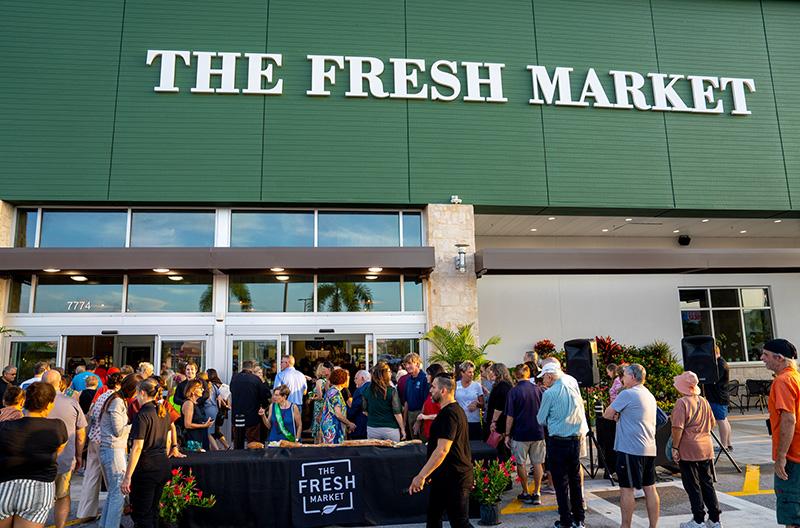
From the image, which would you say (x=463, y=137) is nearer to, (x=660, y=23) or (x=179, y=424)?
(x=660, y=23)

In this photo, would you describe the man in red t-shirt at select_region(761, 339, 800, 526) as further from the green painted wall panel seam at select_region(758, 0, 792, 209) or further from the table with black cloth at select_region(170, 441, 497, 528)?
the green painted wall panel seam at select_region(758, 0, 792, 209)

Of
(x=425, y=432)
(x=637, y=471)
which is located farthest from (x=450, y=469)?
(x=425, y=432)

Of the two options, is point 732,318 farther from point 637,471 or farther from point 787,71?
point 637,471

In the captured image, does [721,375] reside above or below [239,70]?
A: below

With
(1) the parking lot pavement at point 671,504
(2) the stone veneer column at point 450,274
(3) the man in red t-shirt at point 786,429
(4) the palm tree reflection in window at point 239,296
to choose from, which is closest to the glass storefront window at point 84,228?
(4) the palm tree reflection in window at point 239,296

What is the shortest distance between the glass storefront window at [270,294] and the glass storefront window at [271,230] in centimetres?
82

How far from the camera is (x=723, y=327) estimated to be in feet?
59.7

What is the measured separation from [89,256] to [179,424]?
5713 mm

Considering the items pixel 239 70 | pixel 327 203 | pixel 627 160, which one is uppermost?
pixel 239 70

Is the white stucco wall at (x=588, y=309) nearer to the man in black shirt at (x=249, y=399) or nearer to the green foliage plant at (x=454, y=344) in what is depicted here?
the green foliage plant at (x=454, y=344)

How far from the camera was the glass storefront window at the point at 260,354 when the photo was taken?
40.7ft

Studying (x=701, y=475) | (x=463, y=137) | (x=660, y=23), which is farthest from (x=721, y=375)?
(x=660, y=23)

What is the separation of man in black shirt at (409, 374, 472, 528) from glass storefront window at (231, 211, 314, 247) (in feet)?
29.4

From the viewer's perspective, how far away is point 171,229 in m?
12.7
